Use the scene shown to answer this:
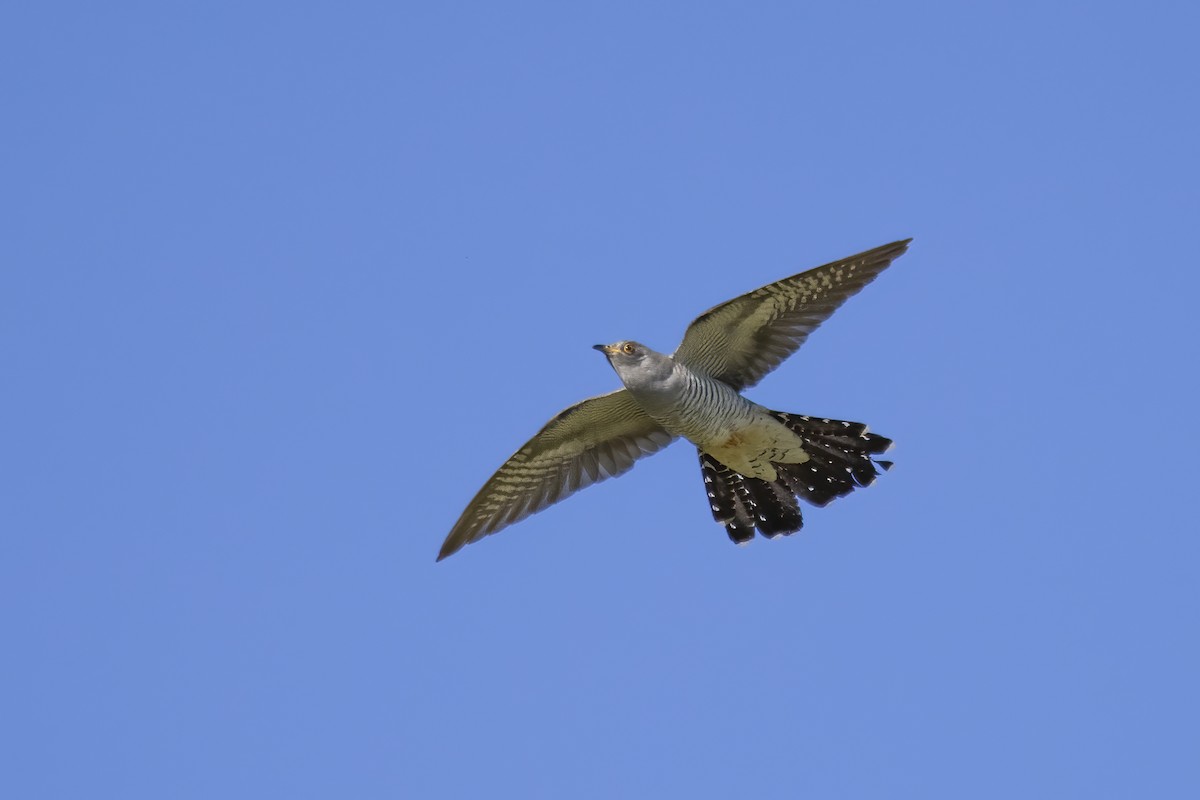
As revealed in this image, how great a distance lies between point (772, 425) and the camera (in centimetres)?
1300

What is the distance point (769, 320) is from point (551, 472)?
8.62 ft

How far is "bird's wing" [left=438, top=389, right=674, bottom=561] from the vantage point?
13688 mm

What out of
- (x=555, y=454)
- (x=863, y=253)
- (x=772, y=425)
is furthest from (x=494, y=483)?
(x=863, y=253)

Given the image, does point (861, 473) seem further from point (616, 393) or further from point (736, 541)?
point (616, 393)

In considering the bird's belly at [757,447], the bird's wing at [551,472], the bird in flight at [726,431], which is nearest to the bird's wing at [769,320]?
the bird in flight at [726,431]

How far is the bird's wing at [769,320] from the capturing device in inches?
484

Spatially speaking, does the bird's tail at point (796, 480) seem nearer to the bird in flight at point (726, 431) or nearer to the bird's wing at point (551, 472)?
the bird in flight at point (726, 431)

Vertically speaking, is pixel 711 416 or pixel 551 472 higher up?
pixel 551 472

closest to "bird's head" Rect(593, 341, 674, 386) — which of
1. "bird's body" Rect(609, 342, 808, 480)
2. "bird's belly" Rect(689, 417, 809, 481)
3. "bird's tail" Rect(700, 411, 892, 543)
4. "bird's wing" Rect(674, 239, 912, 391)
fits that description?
"bird's body" Rect(609, 342, 808, 480)

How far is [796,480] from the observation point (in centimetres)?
1350

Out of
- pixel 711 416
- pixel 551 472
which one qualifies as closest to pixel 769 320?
A: pixel 711 416

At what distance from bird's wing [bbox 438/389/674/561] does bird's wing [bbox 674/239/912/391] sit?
108 cm

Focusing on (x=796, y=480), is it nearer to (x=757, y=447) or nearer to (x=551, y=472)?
(x=757, y=447)

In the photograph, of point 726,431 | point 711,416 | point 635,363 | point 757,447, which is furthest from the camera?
point 757,447
